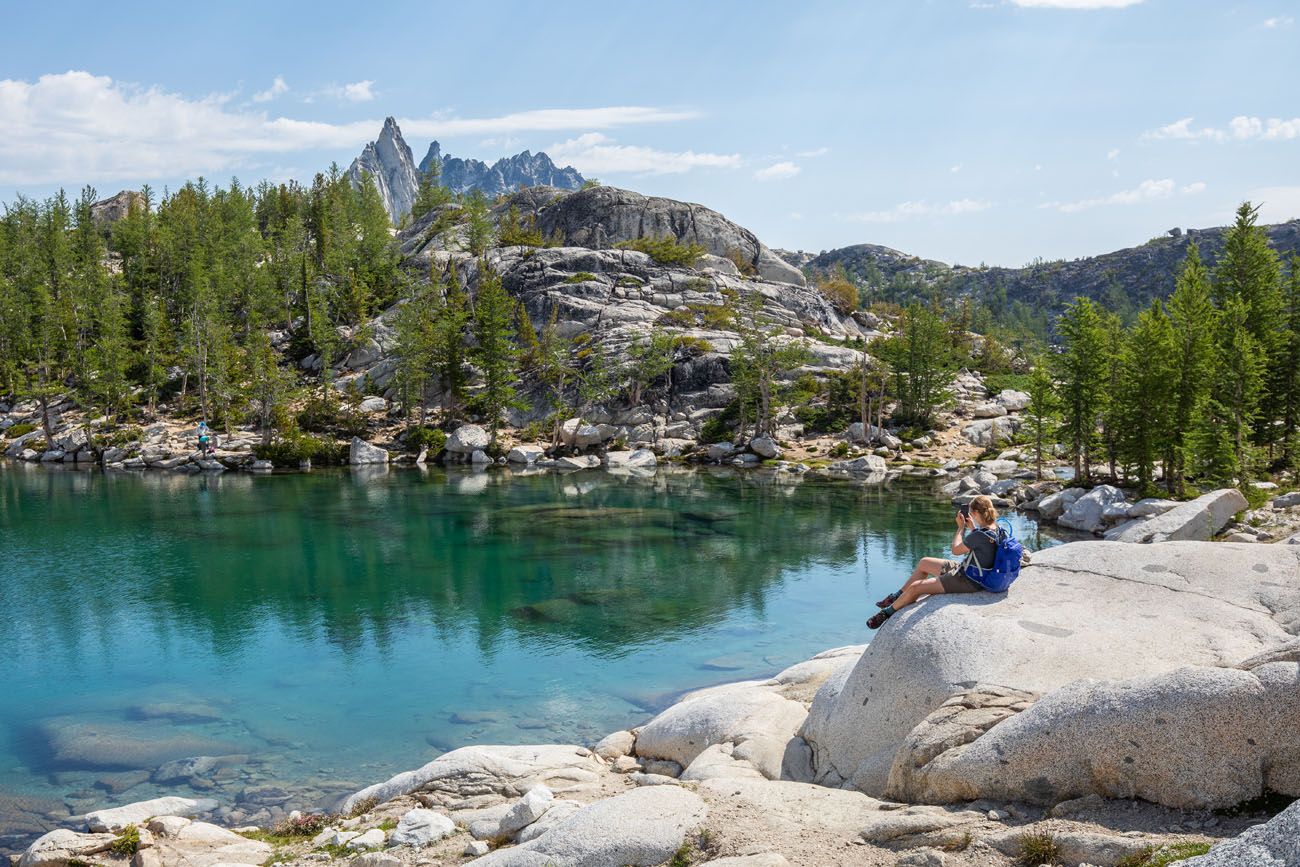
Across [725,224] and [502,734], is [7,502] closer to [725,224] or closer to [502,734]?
[502,734]

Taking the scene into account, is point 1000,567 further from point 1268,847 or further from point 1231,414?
point 1231,414

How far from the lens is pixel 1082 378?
4956 centimetres

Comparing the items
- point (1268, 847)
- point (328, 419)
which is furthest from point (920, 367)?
point (1268, 847)

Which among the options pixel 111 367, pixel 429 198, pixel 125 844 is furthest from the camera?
pixel 429 198

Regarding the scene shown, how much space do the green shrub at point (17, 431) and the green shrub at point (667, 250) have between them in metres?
73.4

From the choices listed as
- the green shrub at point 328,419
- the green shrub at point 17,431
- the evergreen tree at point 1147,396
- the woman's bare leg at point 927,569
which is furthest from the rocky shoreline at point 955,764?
the green shrub at point 17,431

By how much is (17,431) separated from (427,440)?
44182 mm

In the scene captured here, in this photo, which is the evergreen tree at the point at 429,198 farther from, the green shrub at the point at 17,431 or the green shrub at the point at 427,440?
the green shrub at the point at 17,431

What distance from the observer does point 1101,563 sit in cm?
1427

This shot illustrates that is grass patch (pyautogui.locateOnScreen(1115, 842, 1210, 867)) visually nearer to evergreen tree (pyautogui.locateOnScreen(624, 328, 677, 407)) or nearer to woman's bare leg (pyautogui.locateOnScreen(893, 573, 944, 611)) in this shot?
woman's bare leg (pyautogui.locateOnScreen(893, 573, 944, 611))

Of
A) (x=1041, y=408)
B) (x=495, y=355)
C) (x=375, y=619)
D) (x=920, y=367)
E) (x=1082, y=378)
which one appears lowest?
(x=375, y=619)

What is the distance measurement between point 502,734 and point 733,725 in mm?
7355

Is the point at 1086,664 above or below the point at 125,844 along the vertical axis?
above

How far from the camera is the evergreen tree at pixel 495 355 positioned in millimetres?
83250
